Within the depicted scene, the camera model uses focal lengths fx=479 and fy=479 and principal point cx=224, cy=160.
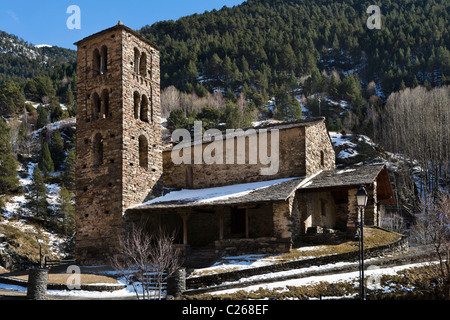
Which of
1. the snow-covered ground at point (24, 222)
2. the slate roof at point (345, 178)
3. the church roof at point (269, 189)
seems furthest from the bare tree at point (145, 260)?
the snow-covered ground at point (24, 222)

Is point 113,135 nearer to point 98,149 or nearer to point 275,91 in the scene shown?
point 98,149

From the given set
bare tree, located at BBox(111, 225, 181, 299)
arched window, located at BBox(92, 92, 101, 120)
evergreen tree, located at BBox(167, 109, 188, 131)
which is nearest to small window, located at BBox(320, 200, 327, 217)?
bare tree, located at BBox(111, 225, 181, 299)

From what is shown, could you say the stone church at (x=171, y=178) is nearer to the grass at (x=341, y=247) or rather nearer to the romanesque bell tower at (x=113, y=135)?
the romanesque bell tower at (x=113, y=135)

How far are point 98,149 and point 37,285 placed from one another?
12.0 metres

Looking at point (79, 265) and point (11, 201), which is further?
point (11, 201)

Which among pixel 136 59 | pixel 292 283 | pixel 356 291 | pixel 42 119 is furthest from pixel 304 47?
pixel 356 291

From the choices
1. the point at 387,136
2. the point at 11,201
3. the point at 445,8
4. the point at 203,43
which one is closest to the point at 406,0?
the point at 445,8

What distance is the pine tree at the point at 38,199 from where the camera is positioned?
173 ft

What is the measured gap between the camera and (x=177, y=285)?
19.9 metres

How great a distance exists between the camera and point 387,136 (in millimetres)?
72625

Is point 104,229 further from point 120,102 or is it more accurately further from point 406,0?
point 406,0
